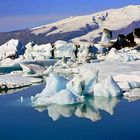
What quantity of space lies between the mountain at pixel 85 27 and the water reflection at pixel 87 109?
312 feet

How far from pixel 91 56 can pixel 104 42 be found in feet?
19.9

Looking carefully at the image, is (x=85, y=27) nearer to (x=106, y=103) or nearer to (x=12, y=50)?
(x=12, y=50)

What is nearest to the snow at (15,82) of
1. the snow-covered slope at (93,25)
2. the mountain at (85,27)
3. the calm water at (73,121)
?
the calm water at (73,121)

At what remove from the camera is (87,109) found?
30.8 ft

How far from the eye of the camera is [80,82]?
10859mm

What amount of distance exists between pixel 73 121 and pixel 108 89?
103 inches

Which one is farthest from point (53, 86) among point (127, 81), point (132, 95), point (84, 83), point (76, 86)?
point (127, 81)

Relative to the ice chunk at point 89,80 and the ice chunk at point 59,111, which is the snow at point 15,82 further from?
the ice chunk at point 59,111

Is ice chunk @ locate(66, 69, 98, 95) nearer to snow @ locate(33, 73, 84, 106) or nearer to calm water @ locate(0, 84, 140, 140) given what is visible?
snow @ locate(33, 73, 84, 106)

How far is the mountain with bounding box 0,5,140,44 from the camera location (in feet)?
366

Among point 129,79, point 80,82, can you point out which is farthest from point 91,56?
point 80,82

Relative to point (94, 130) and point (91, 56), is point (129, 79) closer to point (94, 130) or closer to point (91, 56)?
point (94, 130)

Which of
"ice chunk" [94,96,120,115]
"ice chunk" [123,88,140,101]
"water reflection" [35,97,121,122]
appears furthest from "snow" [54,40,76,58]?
"water reflection" [35,97,121,122]

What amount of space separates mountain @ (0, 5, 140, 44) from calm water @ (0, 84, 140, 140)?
95.4 meters
